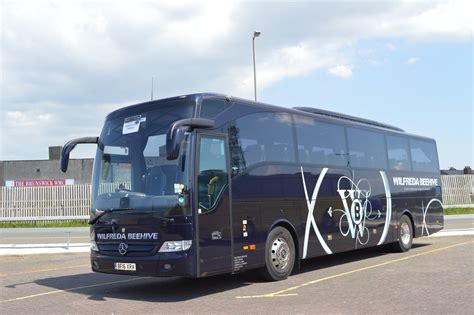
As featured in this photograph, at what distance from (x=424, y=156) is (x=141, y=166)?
36.8 feet

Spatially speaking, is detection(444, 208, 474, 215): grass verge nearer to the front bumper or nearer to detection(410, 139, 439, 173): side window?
detection(410, 139, 439, 173): side window

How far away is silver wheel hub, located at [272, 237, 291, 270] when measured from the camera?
35.0ft

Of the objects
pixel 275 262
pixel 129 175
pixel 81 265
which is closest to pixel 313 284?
pixel 275 262

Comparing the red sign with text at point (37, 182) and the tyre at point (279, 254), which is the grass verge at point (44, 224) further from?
the red sign with text at point (37, 182)

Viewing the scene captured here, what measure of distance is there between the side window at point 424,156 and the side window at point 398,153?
0.44 metres

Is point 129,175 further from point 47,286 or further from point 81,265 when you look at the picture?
point 81,265

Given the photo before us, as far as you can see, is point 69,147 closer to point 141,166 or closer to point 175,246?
point 141,166

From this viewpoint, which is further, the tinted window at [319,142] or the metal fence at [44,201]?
the metal fence at [44,201]

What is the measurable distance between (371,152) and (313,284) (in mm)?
5491

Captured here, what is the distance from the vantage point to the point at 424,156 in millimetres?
17469

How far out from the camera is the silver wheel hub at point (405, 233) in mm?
15759

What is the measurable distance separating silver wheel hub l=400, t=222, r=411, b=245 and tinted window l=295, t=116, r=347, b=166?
3859mm

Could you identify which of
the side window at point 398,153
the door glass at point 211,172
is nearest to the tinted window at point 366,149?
the side window at point 398,153

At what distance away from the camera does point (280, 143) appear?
11188mm
